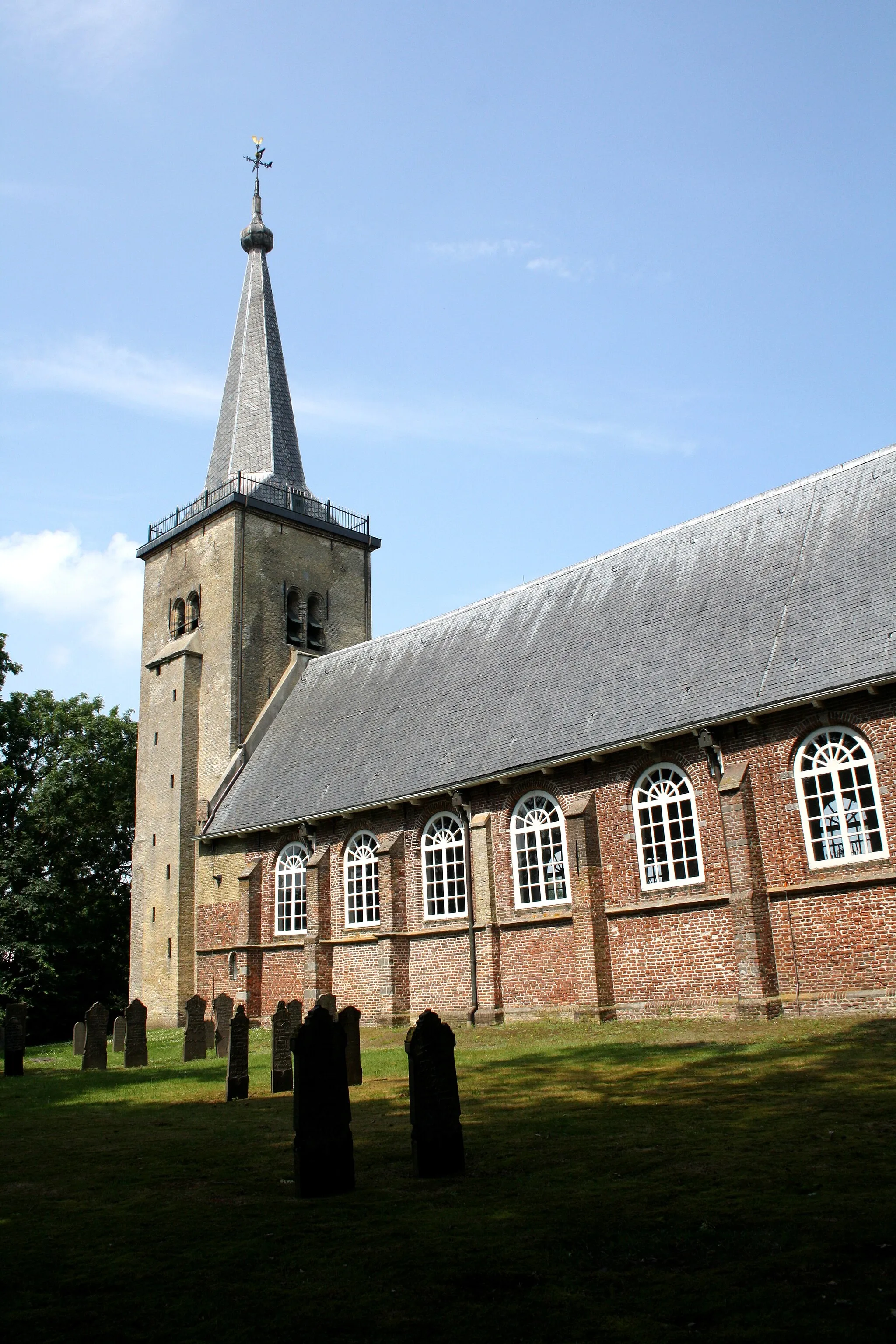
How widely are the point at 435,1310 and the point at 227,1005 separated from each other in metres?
16.9

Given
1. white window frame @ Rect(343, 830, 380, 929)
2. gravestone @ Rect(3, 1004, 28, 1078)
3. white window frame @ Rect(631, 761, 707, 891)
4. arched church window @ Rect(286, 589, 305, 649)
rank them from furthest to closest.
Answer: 1. arched church window @ Rect(286, 589, 305, 649)
2. white window frame @ Rect(343, 830, 380, 929)
3. white window frame @ Rect(631, 761, 707, 891)
4. gravestone @ Rect(3, 1004, 28, 1078)

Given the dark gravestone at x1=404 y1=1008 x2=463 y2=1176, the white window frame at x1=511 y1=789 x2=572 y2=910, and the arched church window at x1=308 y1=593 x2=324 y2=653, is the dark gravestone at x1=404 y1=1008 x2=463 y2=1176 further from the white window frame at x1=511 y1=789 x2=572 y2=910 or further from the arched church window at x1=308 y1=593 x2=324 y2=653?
the arched church window at x1=308 y1=593 x2=324 y2=653

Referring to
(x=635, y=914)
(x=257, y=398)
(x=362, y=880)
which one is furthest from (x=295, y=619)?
(x=635, y=914)

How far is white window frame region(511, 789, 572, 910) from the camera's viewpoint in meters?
20.8

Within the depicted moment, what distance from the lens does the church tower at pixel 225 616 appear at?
103ft

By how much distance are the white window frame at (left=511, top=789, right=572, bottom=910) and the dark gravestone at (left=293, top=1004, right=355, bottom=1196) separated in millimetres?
12675

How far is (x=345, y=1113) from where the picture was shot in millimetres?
7836

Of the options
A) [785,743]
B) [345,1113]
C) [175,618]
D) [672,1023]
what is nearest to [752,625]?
[785,743]

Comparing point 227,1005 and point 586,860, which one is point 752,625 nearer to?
point 586,860

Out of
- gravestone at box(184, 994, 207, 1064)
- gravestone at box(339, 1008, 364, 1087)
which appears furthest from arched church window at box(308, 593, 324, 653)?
gravestone at box(339, 1008, 364, 1087)

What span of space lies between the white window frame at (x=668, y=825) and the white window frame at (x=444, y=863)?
4.24 m

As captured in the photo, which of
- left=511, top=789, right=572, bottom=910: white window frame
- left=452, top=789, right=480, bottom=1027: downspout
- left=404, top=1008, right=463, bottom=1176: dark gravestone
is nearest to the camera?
left=404, top=1008, right=463, bottom=1176: dark gravestone

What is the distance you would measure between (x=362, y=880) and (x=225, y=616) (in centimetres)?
1130

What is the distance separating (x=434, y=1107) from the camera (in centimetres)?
795
